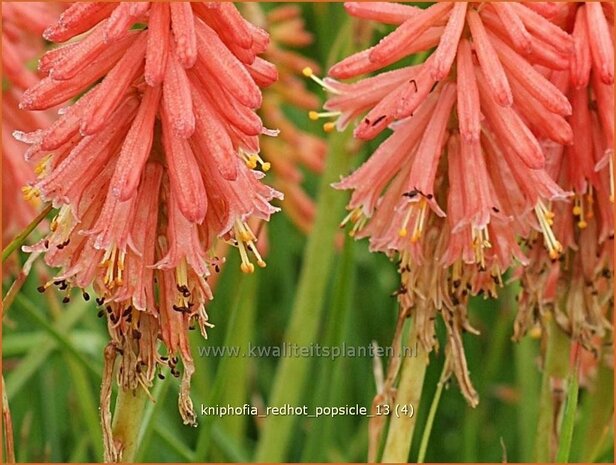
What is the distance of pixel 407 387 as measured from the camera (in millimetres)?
2691

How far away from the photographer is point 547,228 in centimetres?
269

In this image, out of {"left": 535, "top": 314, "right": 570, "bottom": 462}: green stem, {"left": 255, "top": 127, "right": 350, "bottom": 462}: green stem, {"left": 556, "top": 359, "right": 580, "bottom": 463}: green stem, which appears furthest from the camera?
{"left": 255, "top": 127, "right": 350, "bottom": 462}: green stem

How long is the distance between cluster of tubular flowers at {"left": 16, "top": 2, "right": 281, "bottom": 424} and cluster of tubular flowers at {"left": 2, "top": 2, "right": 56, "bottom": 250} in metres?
1.00

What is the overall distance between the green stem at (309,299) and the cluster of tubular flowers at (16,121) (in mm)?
836

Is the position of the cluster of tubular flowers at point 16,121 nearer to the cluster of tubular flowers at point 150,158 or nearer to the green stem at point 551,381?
the cluster of tubular flowers at point 150,158

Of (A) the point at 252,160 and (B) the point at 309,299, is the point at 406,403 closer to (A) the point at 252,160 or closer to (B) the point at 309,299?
(A) the point at 252,160

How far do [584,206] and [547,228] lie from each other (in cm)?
27

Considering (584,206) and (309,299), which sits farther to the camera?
(309,299)

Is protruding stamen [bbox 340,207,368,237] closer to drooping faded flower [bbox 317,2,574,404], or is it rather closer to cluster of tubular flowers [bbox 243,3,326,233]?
drooping faded flower [bbox 317,2,574,404]

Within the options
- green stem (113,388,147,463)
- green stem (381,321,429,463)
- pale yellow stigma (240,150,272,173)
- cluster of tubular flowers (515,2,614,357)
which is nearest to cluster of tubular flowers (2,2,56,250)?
pale yellow stigma (240,150,272,173)

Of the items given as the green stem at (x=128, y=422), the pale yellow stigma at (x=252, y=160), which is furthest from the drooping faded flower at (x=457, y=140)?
the green stem at (x=128, y=422)

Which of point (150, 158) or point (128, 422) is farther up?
point (150, 158)

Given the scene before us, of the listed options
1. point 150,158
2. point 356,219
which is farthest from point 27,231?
point 356,219

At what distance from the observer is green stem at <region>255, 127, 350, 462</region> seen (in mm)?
3424
